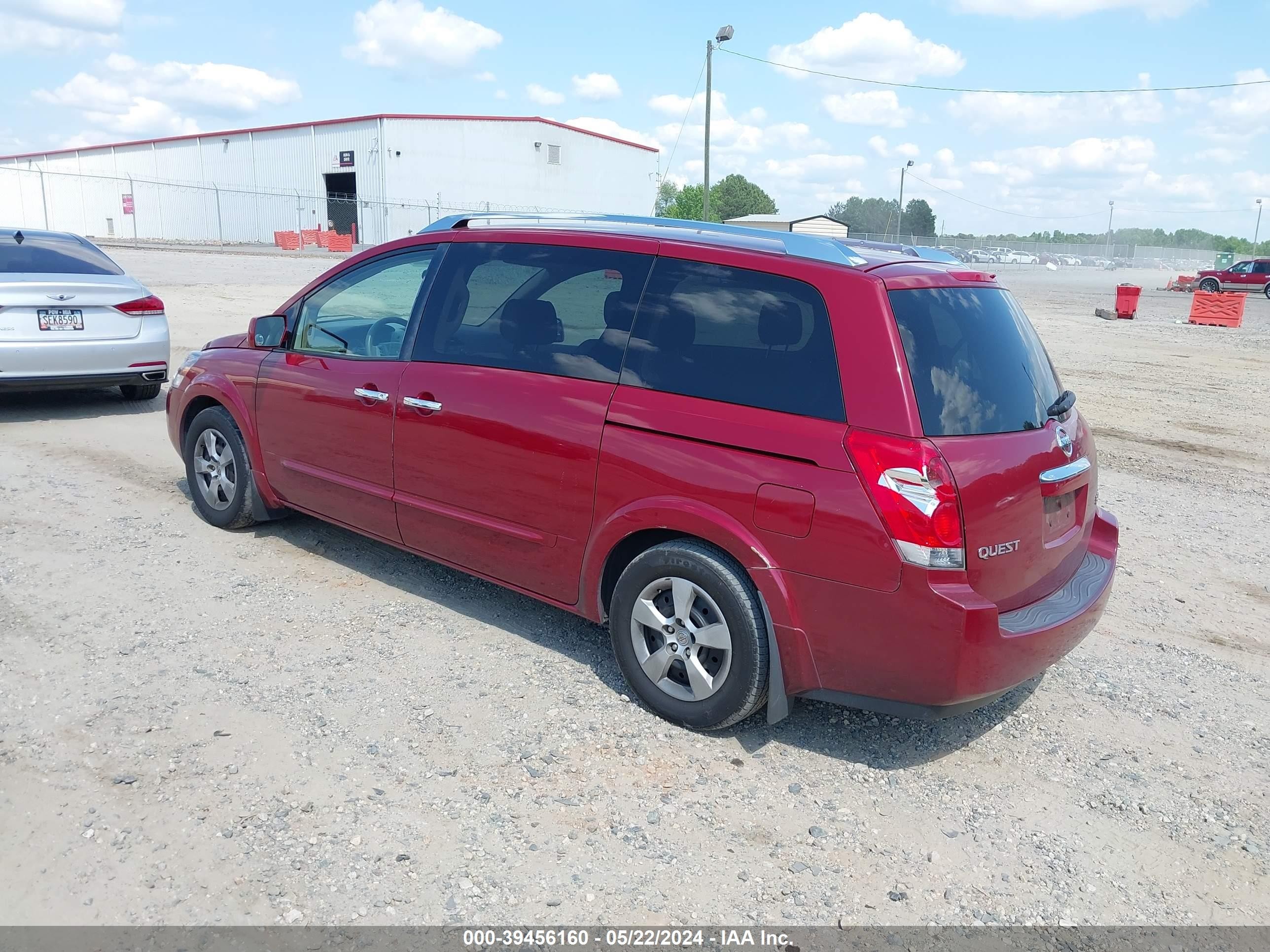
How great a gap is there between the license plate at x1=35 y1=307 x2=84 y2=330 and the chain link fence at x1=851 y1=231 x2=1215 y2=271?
8508cm

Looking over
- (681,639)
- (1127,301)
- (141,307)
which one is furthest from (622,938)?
(1127,301)

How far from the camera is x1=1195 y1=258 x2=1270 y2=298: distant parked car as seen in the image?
3928 cm

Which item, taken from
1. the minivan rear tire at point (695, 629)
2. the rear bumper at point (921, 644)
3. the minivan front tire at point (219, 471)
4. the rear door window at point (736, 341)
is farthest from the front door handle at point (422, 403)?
the rear bumper at point (921, 644)

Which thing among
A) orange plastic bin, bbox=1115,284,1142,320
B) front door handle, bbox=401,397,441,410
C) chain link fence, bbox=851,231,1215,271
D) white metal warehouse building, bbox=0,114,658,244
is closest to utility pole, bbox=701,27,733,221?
orange plastic bin, bbox=1115,284,1142,320

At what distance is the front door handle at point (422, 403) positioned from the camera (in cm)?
438

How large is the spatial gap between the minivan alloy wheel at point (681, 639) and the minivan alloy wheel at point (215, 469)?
9.82ft

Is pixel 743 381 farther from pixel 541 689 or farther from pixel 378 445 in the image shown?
pixel 378 445

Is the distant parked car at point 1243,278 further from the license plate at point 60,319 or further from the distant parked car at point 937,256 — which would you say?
the license plate at point 60,319

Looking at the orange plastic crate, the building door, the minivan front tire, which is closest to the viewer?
the minivan front tire

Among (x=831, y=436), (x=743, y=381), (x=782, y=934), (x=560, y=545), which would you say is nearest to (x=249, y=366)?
(x=560, y=545)

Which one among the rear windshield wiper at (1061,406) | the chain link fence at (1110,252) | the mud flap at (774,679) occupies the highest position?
the chain link fence at (1110,252)

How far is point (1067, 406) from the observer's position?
3904 millimetres

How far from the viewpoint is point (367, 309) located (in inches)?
196

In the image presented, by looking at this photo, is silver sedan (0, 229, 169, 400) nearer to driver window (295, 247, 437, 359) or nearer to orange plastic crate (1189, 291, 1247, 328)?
driver window (295, 247, 437, 359)
